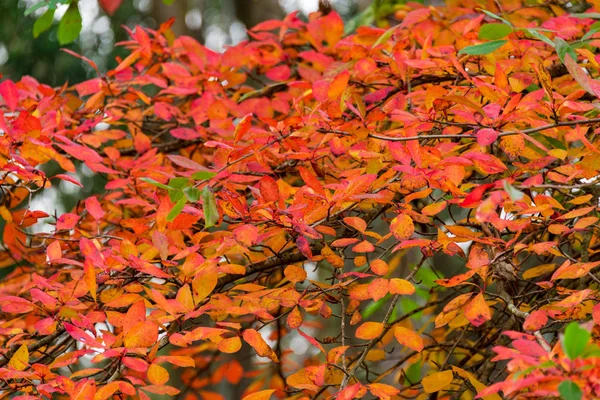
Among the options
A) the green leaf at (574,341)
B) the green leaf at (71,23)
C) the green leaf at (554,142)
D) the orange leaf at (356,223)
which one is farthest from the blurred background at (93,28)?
the green leaf at (574,341)

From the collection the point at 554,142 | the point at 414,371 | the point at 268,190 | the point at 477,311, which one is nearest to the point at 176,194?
the point at 268,190

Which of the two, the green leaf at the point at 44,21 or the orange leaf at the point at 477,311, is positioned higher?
the green leaf at the point at 44,21

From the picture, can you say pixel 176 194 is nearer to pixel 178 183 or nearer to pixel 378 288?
pixel 178 183

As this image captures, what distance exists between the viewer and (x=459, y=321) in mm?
1477

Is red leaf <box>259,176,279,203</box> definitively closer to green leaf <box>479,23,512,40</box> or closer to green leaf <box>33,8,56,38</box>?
green leaf <box>479,23,512,40</box>

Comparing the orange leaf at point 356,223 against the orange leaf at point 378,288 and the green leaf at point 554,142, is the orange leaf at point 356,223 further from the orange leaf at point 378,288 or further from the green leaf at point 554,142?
the green leaf at point 554,142

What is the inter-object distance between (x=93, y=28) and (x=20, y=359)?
13.4 feet

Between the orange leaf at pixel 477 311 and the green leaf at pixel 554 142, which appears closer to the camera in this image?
the orange leaf at pixel 477 311

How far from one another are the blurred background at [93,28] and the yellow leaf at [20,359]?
2.88m

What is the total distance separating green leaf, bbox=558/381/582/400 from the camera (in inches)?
28.1

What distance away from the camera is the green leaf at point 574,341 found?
0.70 m

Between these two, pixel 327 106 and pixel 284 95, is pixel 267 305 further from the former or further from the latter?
pixel 284 95

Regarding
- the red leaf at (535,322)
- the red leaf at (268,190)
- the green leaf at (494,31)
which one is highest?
the green leaf at (494,31)

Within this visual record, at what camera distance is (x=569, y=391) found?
719 mm
